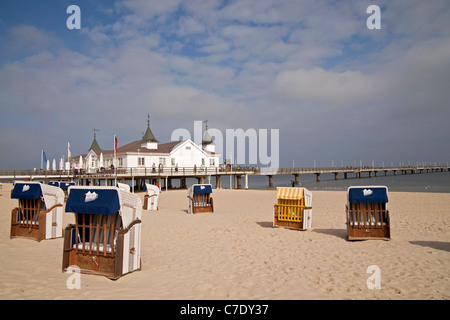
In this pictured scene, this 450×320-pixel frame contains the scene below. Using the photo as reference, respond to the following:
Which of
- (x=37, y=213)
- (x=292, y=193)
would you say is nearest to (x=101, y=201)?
(x=37, y=213)

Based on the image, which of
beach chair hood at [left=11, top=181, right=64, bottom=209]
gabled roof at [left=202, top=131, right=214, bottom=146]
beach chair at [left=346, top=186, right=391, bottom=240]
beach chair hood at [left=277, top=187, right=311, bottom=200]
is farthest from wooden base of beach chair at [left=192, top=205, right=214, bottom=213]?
gabled roof at [left=202, top=131, right=214, bottom=146]

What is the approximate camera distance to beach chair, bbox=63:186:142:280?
574 cm

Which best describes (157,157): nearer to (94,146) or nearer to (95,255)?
(94,146)

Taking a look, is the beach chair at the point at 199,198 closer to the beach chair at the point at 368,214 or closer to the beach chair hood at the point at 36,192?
the beach chair hood at the point at 36,192

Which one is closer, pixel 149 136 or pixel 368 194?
pixel 368 194

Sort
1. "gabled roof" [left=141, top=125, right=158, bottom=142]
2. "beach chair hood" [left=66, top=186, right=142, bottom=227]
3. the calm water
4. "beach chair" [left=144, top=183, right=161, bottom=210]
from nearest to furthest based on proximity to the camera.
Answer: "beach chair hood" [left=66, top=186, right=142, bottom=227] → "beach chair" [left=144, top=183, right=161, bottom=210] → "gabled roof" [left=141, top=125, right=158, bottom=142] → the calm water

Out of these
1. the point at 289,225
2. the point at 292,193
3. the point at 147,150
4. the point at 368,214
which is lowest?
the point at 289,225

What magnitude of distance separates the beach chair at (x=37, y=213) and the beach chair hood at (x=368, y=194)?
8.90 meters

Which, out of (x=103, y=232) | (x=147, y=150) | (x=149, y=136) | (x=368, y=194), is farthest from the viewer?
(x=149, y=136)

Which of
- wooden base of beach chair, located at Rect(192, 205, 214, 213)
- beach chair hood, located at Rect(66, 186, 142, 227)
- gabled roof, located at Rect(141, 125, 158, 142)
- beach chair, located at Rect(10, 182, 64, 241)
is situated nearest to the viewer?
beach chair hood, located at Rect(66, 186, 142, 227)

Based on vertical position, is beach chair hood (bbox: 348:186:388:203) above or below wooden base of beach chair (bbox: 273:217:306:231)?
above

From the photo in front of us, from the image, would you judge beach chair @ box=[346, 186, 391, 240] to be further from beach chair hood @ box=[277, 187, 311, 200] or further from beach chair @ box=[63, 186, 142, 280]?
beach chair @ box=[63, 186, 142, 280]

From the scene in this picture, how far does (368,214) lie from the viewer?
32.0 feet

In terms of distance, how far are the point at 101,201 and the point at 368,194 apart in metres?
7.51
